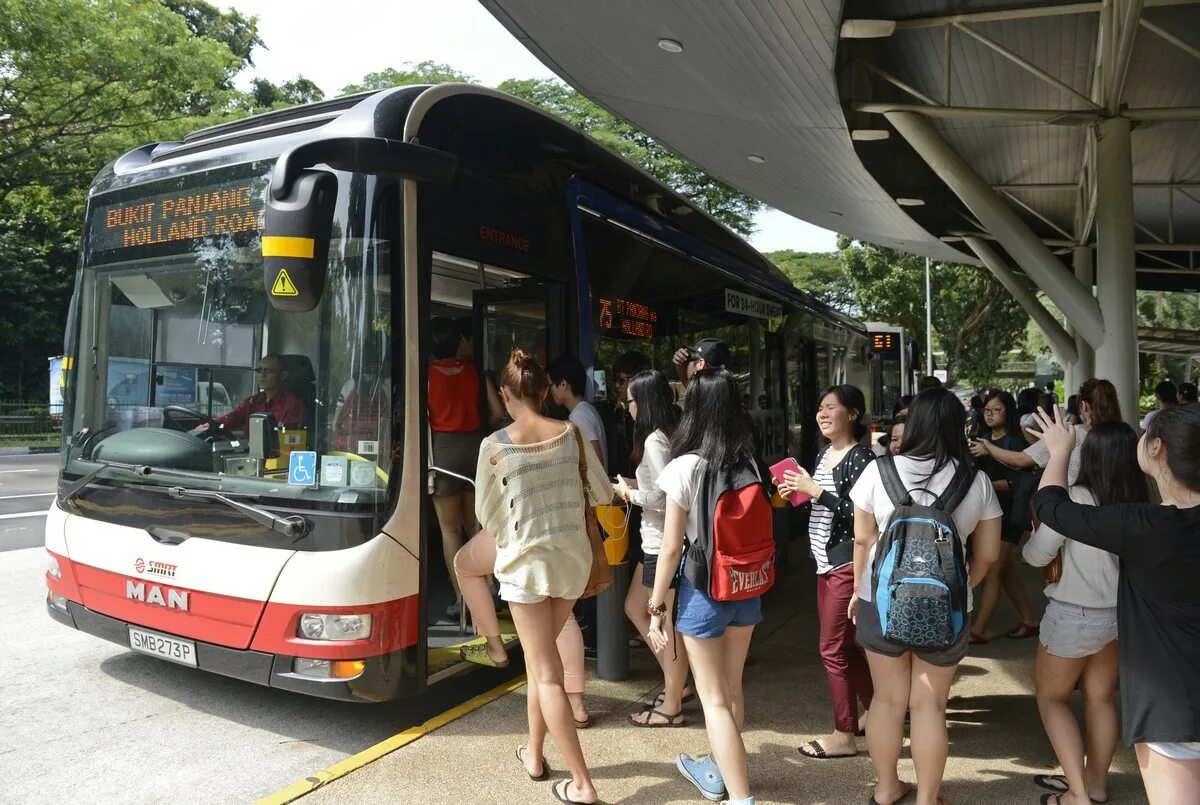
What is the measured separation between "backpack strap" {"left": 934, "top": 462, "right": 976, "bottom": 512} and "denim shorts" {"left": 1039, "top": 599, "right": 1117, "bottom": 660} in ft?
2.07

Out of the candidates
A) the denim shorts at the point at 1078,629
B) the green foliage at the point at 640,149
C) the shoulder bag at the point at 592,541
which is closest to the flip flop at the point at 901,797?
the denim shorts at the point at 1078,629

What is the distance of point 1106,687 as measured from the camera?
11.9 ft

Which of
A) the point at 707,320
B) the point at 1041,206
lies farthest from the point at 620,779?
the point at 1041,206

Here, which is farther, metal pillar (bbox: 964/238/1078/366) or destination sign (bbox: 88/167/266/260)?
metal pillar (bbox: 964/238/1078/366)

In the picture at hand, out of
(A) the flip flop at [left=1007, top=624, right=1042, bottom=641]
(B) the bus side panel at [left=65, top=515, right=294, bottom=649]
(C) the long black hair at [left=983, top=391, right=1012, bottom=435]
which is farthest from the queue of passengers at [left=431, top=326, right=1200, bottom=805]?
(A) the flip flop at [left=1007, top=624, right=1042, bottom=641]

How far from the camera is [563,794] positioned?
371cm

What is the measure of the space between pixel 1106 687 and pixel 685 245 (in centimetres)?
439

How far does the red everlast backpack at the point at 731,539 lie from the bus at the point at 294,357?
1.46 meters

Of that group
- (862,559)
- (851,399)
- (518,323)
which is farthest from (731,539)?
(518,323)

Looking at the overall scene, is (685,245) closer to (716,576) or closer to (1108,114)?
(716,576)

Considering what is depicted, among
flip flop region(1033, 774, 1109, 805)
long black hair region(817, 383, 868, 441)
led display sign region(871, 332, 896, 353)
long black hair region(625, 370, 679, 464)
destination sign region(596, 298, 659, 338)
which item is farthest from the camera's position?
led display sign region(871, 332, 896, 353)

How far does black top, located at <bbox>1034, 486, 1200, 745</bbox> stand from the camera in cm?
262

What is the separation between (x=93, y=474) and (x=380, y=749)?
6.84 feet

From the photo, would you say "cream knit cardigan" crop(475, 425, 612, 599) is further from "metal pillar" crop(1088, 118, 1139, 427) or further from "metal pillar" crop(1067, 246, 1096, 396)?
"metal pillar" crop(1067, 246, 1096, 396)
